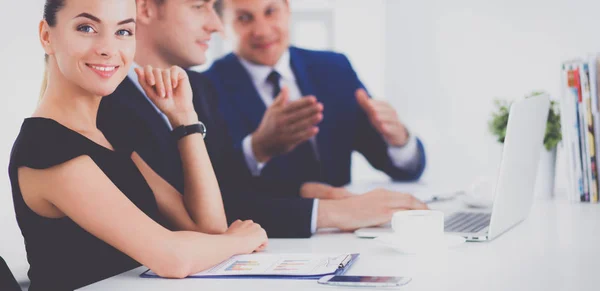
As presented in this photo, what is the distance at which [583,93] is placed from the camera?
2283 millimetres

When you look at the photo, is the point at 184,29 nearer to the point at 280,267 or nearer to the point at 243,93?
the point at 243,93

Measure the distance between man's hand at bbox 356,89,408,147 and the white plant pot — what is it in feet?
2.46

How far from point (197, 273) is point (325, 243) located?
40 cm

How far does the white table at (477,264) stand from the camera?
1.31 m

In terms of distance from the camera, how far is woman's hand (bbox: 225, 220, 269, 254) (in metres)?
1.60

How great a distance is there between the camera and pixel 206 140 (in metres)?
2.37

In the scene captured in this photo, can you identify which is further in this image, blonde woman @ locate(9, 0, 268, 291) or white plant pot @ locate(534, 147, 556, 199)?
white plant pot @ locate(534, 147, 556, 199)

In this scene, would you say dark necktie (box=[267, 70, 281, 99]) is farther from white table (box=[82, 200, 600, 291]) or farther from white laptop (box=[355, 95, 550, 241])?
white table (box=[82, 200, 600, 291])

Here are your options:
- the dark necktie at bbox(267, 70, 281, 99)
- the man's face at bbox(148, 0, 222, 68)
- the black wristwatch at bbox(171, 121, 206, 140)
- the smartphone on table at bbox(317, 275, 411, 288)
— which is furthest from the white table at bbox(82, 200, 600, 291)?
the dark necktie at bbox(267, 70, 281, 99)

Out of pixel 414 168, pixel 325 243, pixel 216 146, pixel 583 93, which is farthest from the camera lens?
pixel 414 168

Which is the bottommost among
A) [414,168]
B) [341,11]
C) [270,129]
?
[414,168]

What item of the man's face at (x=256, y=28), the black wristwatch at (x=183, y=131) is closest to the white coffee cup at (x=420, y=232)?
the black wristwatch at (x=183, y=131)

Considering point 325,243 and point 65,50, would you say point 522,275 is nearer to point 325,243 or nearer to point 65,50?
point 325,243

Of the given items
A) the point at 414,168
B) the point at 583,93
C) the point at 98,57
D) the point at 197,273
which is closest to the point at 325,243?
the point at 197,273
